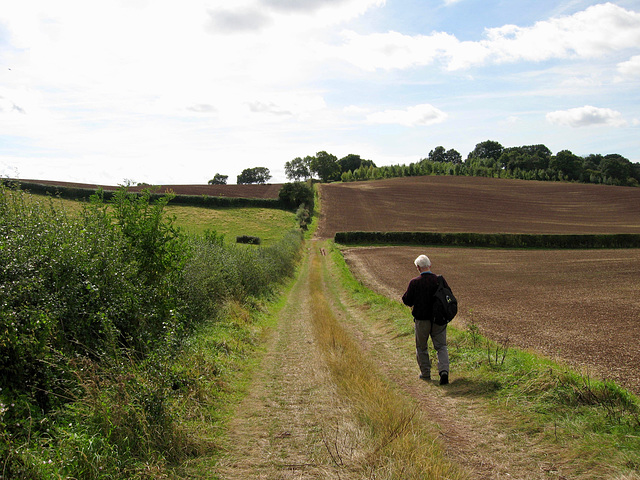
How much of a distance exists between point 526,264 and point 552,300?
1672 centimetres

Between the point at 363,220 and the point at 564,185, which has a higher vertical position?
the point at 564,185

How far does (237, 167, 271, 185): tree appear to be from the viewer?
159m

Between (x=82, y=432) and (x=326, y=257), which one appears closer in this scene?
(x=82, y=432)

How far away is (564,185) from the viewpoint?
99.9 metres

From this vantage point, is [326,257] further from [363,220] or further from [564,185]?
[564,185]

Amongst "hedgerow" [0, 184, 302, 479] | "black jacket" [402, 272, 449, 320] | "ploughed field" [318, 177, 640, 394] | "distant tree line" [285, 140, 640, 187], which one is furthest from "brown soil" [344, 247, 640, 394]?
"distant tree line" [285, 140, 640, 187]

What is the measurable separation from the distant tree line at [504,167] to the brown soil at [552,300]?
9892cm

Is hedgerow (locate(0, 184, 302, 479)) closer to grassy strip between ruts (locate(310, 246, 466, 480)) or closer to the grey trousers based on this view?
grassy strip between ruts (locate(310, 246, 466, 480))

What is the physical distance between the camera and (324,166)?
472 ft

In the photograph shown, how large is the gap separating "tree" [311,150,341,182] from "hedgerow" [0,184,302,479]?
136 meters

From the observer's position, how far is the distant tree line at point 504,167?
12138 centimetres

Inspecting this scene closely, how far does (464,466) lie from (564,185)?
112 m

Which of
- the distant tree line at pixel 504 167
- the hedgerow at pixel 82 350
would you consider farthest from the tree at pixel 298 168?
the hedgerow at pixel 82 350

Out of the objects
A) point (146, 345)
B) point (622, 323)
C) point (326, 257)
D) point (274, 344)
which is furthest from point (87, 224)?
point (326, 257)
